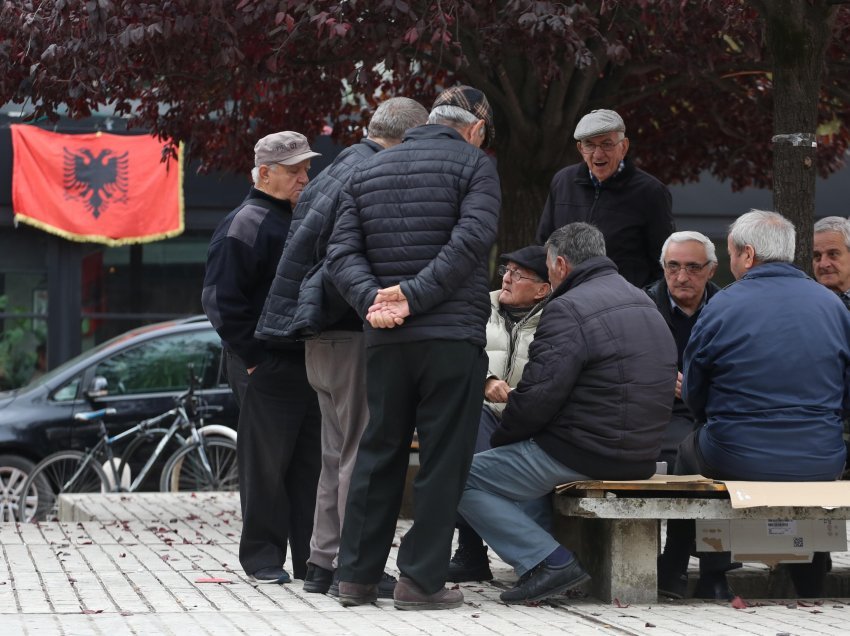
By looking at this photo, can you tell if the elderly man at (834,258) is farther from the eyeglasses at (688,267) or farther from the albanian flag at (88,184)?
the albanian flag at (88,184)

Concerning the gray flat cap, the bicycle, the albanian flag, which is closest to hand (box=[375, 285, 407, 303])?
the gray flat cap

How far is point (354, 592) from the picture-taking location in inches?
253

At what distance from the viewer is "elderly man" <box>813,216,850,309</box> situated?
833cm

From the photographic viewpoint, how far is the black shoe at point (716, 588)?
7020 mm

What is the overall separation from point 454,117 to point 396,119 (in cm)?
36

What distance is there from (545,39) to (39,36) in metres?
3.01

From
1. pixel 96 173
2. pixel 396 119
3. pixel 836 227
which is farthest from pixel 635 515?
pixel 96 173

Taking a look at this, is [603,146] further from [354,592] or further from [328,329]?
[354,592]

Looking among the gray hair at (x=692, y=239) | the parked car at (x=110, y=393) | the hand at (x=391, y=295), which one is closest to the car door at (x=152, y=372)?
the parked car at (x=110, y=393)

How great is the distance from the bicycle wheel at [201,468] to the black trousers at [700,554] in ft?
20.4

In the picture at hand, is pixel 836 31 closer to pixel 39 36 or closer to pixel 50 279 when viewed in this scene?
pixel 39 36

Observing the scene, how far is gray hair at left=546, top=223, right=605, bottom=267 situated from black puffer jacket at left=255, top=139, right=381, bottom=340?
33.4 inches

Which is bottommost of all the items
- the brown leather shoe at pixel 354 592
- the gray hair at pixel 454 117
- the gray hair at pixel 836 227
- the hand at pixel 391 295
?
the brown leather shoe at pixel 354 592

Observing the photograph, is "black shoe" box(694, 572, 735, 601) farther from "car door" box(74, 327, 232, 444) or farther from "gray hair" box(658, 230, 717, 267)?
"car door" box(74, 327, 232, 444)
